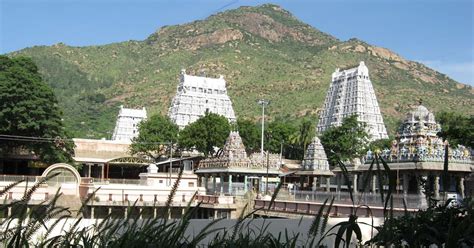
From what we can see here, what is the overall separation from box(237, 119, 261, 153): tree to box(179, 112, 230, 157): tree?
4774 mm

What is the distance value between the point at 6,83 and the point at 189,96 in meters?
38.2

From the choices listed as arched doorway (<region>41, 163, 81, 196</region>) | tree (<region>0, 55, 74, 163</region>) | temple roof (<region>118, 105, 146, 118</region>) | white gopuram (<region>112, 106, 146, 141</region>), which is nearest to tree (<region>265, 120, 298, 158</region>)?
tree (<region>0, 55, 74, 163</region>)

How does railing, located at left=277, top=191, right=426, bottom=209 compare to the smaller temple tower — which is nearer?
railing, located at left=277, top=191, right=426, bottom=209

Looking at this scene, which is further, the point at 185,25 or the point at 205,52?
the point at 185,25

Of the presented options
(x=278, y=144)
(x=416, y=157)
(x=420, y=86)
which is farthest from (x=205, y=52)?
(x=416, y=157)

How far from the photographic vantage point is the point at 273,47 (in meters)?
146

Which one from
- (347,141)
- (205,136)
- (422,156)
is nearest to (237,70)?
(347,141)

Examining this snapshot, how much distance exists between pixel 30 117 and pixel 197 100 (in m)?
38.6

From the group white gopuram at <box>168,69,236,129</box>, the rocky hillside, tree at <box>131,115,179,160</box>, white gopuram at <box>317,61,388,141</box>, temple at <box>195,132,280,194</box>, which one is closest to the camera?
temple at <box>195,132,280,194</box>

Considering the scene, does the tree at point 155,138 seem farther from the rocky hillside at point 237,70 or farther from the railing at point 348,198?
the rocky hillside at point 237,70

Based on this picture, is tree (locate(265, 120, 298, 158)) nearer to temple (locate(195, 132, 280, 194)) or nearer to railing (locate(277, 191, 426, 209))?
temple (locate(195, 132, 280, 194))

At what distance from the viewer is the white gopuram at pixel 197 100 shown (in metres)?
75.2

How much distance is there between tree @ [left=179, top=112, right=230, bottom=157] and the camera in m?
52.7

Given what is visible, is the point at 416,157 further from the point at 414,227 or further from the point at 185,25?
the point at 185,25
